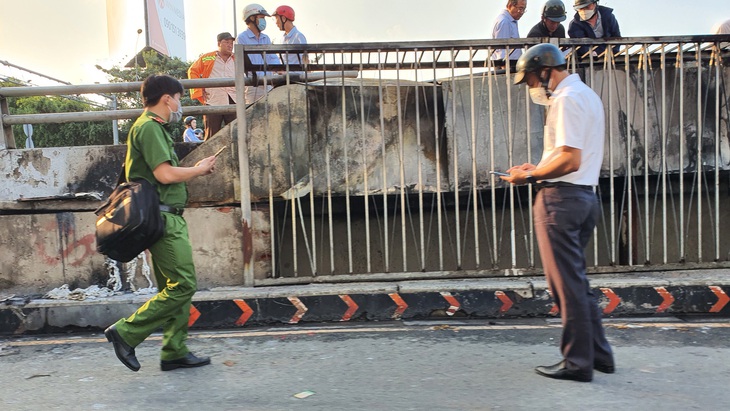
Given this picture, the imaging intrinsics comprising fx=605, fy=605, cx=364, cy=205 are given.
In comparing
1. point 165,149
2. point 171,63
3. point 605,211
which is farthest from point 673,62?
point 171,63

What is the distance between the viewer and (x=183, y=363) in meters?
3.72

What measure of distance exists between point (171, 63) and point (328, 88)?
34.4 metres

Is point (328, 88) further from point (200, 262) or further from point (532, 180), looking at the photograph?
point (532, 180)

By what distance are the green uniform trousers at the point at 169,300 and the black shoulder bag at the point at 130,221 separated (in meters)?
0.10

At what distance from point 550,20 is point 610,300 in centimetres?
285

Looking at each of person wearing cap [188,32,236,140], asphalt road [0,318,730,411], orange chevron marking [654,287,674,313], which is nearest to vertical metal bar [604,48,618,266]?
orange chevron marking [654,287,674,313]

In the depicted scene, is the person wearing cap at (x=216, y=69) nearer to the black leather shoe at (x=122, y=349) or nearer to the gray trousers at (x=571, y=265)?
the black leather shoe at (x=122, y=349)

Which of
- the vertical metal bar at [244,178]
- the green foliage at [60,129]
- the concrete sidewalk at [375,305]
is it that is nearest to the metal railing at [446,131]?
the vertical metal bar at [244,178]

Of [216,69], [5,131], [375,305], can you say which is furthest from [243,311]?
[216,69]

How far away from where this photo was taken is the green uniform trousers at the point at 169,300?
3584mm

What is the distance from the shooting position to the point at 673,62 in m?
5.68

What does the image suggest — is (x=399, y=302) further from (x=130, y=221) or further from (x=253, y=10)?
(x=253, y=10)

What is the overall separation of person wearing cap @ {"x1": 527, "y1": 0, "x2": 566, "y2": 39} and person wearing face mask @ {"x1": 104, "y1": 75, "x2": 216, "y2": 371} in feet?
12.6

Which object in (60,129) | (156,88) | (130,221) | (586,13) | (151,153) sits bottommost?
(130,221)
